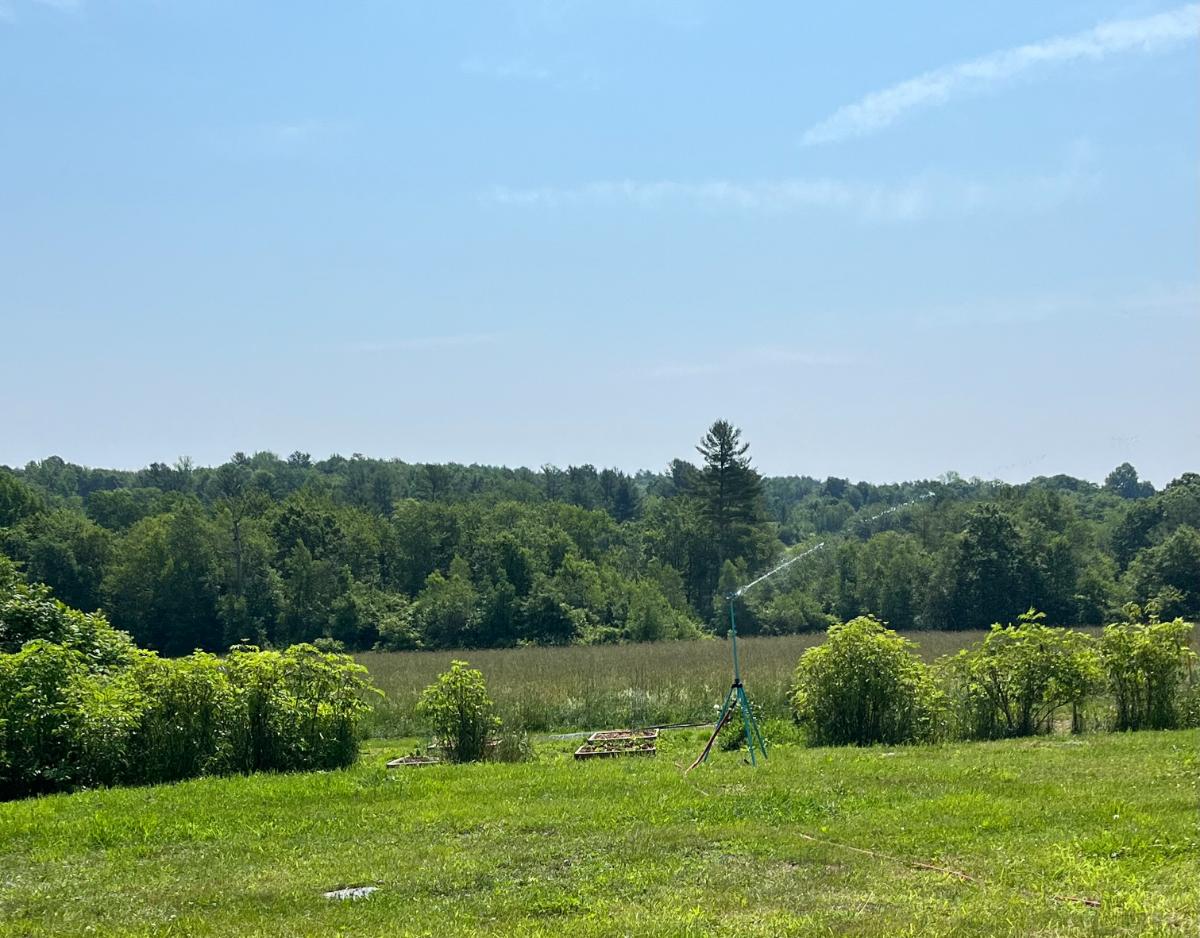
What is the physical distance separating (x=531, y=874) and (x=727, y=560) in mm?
55134

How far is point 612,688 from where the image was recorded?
866 inches

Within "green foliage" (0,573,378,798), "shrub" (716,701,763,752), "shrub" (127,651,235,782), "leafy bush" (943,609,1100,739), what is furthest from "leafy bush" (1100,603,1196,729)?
"shrub" (127,651,235,782)

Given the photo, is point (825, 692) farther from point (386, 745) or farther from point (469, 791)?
point (386, 745)

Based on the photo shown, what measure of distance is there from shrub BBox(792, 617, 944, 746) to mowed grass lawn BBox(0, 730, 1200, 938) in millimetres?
2970

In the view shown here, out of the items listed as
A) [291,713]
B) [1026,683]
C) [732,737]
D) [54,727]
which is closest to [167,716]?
[54,727]

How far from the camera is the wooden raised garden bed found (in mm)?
13755

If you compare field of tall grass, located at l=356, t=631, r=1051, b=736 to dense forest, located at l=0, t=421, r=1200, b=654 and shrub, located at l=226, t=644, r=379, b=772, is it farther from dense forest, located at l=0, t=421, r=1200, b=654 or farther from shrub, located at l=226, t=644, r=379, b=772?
dense forest, located at l=0, t=421, r=1200, b=654

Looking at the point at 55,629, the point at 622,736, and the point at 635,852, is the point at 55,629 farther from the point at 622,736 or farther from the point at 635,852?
the point at 635,852

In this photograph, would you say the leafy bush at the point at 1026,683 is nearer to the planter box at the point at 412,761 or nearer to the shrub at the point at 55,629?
the planter box at the point at 412,761

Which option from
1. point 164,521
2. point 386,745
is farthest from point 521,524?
point 386,745

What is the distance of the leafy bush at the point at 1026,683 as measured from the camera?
14.1 metres

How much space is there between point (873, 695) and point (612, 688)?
29.4 ft

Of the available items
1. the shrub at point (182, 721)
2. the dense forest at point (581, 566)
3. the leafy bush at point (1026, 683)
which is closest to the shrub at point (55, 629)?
the shrub at point (182, 721)

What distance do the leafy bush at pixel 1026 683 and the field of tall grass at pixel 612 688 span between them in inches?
159
